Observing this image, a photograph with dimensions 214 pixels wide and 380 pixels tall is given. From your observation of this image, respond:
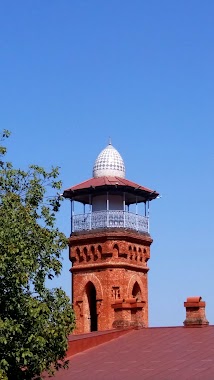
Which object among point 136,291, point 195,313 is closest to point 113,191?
point 136,291

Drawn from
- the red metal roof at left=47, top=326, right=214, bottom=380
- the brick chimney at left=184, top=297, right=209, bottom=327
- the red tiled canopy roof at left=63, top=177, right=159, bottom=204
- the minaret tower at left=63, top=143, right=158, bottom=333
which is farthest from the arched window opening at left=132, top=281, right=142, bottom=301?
the brick chimney at left=184, top=297, right=209, bottom=327

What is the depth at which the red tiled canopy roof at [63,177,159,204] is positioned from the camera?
134 feet

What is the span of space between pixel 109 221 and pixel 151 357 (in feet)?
40.2

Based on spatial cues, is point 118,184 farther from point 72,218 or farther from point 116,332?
point 116,332

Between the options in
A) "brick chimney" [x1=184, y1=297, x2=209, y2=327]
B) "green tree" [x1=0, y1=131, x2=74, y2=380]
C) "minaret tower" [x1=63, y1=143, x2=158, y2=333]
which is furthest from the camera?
"minaret tower" [x1=63, y1=143, x2=158, y2=333]

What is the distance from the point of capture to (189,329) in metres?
32.6

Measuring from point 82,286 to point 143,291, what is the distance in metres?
3.02

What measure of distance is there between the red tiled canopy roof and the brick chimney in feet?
30.0

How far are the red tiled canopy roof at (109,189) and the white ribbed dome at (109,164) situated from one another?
45cm

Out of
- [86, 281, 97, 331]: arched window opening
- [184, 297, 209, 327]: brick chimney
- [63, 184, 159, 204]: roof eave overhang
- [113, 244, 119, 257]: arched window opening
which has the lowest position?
[184, 297, 209, 327]: brick chimney

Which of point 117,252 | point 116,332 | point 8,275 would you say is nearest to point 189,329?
point 116,332

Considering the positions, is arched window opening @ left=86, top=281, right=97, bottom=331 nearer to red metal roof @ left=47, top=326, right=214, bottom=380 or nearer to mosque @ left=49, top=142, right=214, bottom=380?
mosque @ left=49, top=142, right=214, bottom=380

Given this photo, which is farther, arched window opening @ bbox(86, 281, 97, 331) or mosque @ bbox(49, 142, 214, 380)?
arched window opening @ bbox(86, 281, 97, 331)

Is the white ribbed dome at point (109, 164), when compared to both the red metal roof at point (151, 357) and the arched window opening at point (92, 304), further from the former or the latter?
the red metal roof at point (151, 357)
